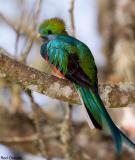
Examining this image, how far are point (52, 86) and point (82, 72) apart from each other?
292 mm

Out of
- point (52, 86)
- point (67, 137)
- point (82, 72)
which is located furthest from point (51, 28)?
point (67, 137)

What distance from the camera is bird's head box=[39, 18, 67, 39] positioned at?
440 centimetres

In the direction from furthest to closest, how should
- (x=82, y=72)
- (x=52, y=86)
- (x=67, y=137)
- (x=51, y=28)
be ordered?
(x=67, y=137)
(x=51, y=28)
(x=82, y=72)
(x=52, y=86)

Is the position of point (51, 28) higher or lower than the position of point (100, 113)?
higher

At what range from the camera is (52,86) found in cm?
383

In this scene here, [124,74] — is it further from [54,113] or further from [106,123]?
[106,123]

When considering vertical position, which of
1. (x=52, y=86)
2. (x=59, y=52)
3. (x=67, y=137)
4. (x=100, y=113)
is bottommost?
(x=67, y=137)

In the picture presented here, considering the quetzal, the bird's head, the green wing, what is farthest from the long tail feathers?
the bird's head

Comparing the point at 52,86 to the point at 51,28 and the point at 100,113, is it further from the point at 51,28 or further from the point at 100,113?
the point at 51,28

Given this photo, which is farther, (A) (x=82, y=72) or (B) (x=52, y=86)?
(A) (x=82, y=72)

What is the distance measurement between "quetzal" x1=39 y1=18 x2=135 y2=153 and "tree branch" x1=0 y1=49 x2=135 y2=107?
0.26ft

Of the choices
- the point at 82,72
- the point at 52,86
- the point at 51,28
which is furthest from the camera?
the point at 51,28

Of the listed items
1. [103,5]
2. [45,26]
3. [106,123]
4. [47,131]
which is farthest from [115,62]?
[106,123]

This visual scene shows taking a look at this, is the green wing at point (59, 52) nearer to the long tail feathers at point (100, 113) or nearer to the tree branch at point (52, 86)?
the tree branch at point (52, 86)
